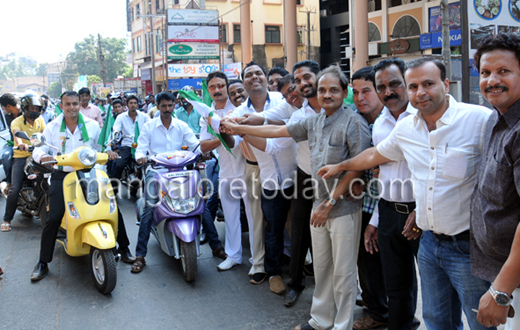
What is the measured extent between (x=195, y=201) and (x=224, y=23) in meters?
33.8

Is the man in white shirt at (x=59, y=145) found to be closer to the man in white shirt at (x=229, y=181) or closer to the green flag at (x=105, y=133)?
the green flag at (x=105, y=133)

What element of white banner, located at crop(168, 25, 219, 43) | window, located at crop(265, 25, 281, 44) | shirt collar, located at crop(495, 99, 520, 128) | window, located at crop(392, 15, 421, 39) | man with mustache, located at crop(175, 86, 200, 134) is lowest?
shirt collar, located at crop(495, 99, 520, 128)

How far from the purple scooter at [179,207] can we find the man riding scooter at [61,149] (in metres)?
0.55

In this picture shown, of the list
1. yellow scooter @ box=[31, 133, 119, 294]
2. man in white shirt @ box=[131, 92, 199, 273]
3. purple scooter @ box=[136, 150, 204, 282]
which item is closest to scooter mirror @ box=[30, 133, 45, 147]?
yellow scooter @ box=[31, 133, 119, 294]

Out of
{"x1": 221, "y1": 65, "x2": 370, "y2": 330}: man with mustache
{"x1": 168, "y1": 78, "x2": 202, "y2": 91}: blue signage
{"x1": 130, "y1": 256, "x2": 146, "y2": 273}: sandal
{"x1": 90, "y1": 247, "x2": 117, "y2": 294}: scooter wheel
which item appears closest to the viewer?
{"x1": 221, "y1": 65, "x2": 370, "y2": 330}: man with mustache

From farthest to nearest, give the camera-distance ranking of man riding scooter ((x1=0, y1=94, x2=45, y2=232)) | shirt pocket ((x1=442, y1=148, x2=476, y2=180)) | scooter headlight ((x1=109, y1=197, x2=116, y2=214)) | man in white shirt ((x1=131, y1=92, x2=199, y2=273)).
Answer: man riding scooter ((x1=0, y1=94, x2=45, y2=232)) → man in white shirt ((x1=131, y1=92, x2=199, y2=273)) → scooter headlight ((x1=109, y1=197, x2=116, y2=214)) → shirt pocket ((x1=442, y1=148, x2=476, y2=180))

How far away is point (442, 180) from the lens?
7.13ft

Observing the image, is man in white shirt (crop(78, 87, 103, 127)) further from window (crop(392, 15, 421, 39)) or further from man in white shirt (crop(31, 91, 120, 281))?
window (crop(392, 15, 421, 39))

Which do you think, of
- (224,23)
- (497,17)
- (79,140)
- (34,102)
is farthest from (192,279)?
(224,23)

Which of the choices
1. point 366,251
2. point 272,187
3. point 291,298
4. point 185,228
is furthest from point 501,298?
point 185,228

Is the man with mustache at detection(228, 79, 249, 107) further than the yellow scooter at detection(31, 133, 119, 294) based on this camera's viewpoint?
Yes

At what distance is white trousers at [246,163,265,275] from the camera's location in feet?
14.5

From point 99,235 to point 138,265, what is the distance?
0.71 m

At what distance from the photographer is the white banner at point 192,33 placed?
27328 millimetres
